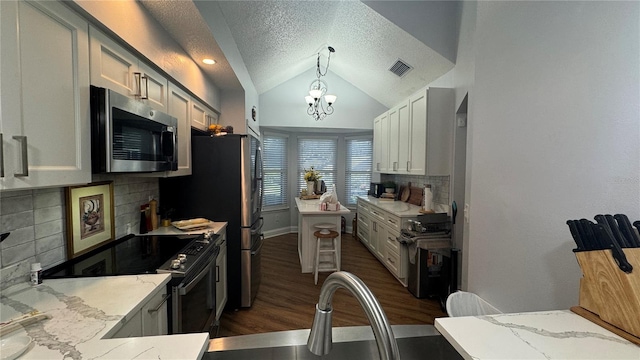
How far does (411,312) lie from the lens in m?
2.58

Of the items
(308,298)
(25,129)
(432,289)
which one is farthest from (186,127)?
(432,289)

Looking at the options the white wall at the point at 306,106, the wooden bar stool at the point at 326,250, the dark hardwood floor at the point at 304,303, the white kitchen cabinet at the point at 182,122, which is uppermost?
the white wall at the point at 306,106

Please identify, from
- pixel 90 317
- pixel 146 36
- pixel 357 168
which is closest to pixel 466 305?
pixel 90 317

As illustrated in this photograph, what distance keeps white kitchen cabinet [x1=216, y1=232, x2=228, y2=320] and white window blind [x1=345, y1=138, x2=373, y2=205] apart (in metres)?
3.76

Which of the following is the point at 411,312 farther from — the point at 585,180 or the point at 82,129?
the point at 82,129

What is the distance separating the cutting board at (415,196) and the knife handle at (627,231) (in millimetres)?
3196

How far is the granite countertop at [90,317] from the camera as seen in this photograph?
0.72m

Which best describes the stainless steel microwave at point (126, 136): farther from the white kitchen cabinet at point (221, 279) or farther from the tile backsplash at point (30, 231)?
the white kitchen cabinet at point (221, 279)

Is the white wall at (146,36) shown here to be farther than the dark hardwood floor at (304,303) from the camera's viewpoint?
No

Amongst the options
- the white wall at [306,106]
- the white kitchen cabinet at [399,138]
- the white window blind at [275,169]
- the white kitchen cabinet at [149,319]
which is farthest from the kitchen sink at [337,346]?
the white window blind at [275,169]

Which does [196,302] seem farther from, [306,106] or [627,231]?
[306,106]

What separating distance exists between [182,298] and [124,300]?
16.3 inches

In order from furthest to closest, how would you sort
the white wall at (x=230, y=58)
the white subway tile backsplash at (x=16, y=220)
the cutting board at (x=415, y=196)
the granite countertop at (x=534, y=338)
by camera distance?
the cutting board at (x=415, y=196) → the white wall at (x=230, y=58) → the white subway tile backsplash at (x=16, y=220) → the granite countertop at (x=534, y=338)

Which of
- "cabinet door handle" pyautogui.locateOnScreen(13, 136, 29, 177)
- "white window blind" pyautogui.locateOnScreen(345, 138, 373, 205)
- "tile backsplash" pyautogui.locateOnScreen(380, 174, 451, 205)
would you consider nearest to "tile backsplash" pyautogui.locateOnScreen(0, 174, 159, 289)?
"cabinet door handle" pyautogui.locateOnScreen(13, 136, 29, 177)
